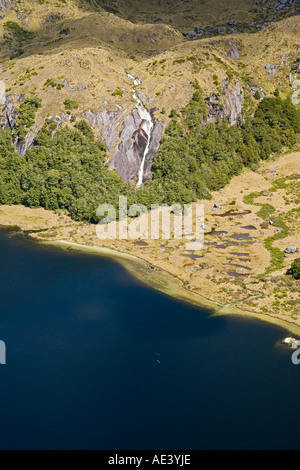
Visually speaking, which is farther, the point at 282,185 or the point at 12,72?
the point at 12,72

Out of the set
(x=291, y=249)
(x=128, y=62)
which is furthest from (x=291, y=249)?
(x=128, y=62)

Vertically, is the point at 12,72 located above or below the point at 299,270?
above

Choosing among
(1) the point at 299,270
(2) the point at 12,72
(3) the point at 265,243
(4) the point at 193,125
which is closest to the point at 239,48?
(4) the point at 193,125

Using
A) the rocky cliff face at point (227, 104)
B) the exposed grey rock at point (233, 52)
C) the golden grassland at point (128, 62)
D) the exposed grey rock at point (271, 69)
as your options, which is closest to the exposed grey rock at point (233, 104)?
the rocky cliff face at point (227, 104)

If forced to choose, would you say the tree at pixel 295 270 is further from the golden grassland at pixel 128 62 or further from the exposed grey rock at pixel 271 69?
the exposed grey rock at pixel 271 69

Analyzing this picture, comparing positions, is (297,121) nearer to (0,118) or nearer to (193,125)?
(193,125)

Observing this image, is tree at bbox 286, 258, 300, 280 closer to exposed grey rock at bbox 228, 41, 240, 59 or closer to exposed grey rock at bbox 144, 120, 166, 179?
exposed grey rock at bbox 144, 120, 166, 179
